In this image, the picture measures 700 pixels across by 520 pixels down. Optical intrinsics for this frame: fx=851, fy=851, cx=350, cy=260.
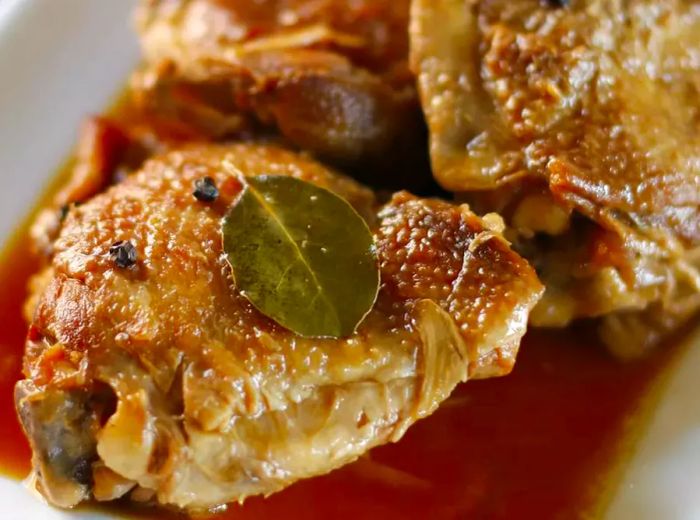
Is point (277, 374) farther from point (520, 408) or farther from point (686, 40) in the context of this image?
point (686, 40)

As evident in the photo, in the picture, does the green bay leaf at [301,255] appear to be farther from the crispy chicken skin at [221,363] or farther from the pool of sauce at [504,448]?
the pool of sauce at [504,448]

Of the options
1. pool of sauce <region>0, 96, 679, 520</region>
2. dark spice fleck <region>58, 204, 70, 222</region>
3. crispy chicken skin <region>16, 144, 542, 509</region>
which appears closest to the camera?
crispy chicken skin <region>16, 144, 542, 509</region>

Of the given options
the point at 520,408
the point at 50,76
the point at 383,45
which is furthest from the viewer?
the point at 50,76

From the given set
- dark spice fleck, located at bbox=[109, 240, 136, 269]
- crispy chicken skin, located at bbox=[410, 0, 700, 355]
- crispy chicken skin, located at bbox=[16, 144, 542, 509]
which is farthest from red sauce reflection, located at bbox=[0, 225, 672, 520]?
dark spice fleck, located at bbox=[109, 240, 136, 269]

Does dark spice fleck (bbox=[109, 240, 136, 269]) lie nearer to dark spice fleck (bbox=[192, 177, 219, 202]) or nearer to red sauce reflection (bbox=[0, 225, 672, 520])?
dark spice fleck (bbox=[192, 177, 219, 202])

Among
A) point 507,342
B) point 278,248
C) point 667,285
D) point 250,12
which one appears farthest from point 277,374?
point 250,12

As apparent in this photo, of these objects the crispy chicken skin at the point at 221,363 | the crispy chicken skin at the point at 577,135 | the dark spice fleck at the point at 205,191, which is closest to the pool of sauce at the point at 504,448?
the crispy chicken skin at the point at 577,135
